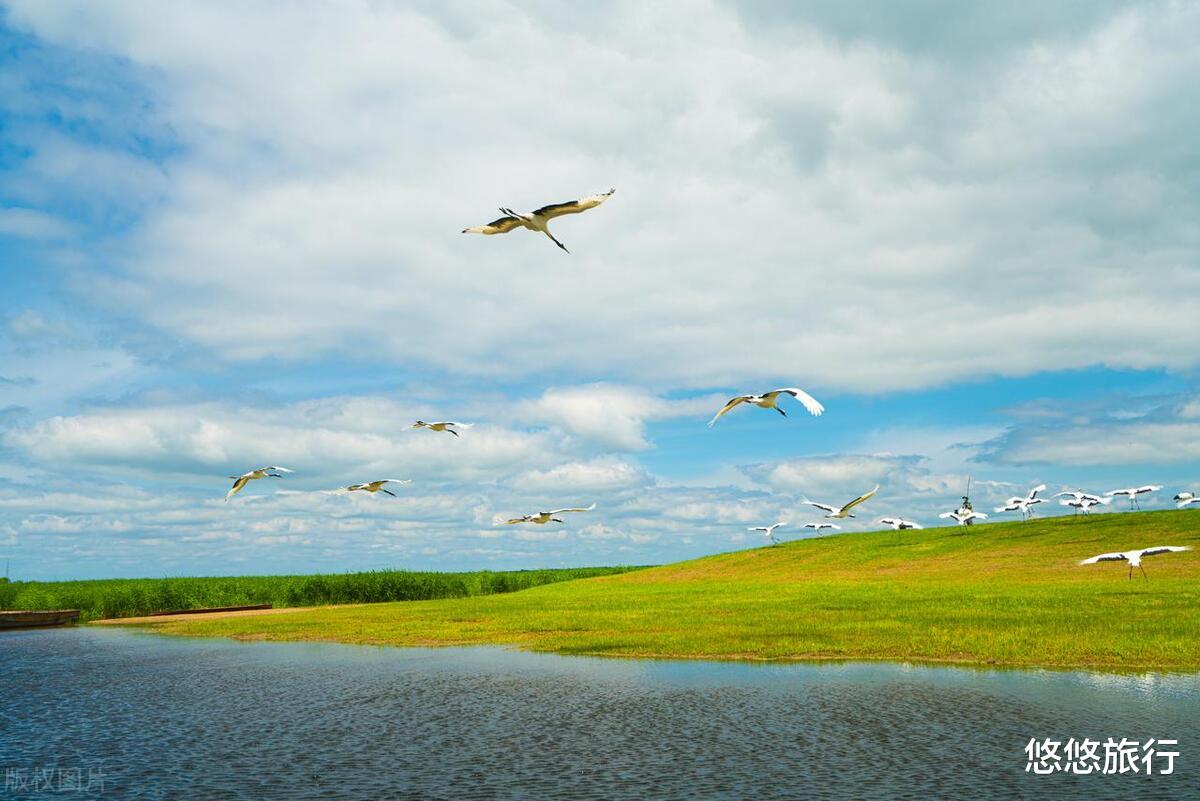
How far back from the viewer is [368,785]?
15859mm

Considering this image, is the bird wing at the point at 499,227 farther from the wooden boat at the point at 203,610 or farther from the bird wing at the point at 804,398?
the wooden boat at the point at 203,610

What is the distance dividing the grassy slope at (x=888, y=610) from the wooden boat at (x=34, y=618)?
11933 mm

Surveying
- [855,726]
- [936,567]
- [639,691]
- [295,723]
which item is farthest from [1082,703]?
[936,567]

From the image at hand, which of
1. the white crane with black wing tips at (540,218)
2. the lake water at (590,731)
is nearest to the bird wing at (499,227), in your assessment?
the white crane with black wing tips at (540,218)

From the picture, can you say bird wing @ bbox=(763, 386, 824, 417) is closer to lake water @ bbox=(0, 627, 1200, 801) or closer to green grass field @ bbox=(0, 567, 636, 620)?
lake water @ bbox=(0, 627, 1200, 801)

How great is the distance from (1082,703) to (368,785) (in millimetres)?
16521

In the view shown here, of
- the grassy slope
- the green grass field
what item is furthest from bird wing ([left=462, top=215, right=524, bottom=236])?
the green grass field

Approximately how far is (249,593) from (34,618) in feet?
73.6

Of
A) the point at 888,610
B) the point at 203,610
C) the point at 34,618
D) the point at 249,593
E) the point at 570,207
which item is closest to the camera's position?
the point at 570,207

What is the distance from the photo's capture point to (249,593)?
273ft

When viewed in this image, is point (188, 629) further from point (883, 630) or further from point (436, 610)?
point (883, 630)

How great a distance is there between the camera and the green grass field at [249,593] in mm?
73938

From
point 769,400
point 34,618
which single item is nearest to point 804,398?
point 769,400

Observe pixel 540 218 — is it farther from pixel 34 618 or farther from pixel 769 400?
pixel 34 618
